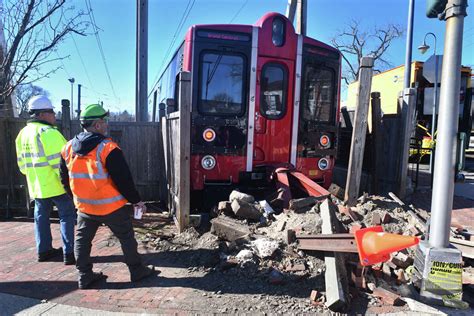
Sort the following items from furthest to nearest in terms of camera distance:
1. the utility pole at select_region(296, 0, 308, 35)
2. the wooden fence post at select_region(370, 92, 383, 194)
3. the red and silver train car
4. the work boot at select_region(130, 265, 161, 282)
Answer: the utility pole at select_region(296, 0, 308, 35), the wooden fence post at select_region(370, 92, 383, 194), the red and silver train car, the work boot at select_region(130, 265, 161, 282)

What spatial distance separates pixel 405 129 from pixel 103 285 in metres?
5.71

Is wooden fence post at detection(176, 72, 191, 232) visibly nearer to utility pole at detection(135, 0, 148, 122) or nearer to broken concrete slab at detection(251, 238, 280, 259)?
broken concrete slab at detection(251, 238, 280, 259)

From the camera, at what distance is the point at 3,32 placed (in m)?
7.23

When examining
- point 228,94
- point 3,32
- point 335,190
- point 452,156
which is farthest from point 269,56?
point 3,32

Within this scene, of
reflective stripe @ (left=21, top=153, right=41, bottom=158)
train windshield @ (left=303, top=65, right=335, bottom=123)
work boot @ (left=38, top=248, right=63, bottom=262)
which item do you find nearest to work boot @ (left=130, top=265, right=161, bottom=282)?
work boot @ (left=38, top=248, right=63, bottom=262)

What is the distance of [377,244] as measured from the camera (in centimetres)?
338

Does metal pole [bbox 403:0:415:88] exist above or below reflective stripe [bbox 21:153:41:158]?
above

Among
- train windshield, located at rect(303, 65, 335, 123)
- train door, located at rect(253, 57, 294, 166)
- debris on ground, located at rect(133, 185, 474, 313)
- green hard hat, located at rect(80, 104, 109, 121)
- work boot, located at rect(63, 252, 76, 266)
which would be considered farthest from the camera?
train windshield, located at rect(303, 65, 335, 123)

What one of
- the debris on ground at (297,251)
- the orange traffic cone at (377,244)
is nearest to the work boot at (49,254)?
the debris on ground at (297,251)

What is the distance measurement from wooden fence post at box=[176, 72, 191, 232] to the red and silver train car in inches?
27.9

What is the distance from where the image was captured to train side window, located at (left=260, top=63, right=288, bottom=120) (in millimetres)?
6289

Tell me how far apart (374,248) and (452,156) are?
110 cm

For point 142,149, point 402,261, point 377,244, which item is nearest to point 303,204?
point 402,261

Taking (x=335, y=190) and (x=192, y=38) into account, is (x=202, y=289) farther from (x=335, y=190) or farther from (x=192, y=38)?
(x=192, y=38)
